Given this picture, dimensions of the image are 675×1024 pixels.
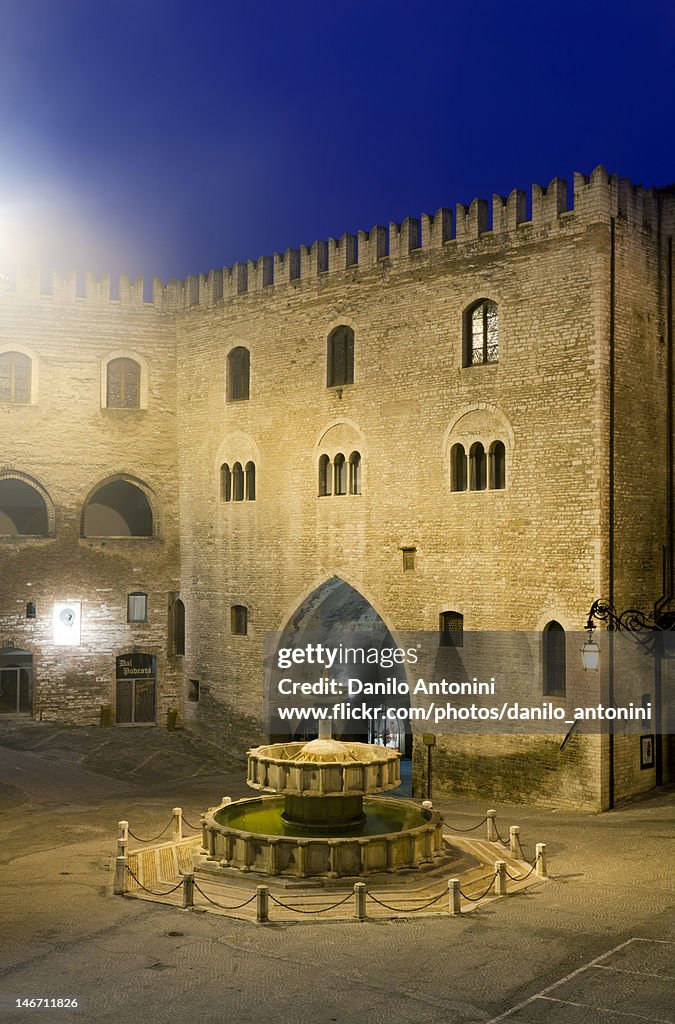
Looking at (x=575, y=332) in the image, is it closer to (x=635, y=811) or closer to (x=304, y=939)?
(x=635, y=811)

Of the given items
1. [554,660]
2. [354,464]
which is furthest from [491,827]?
[354,464]

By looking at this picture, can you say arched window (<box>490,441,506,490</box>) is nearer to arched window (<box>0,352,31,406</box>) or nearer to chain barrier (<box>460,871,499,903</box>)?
chain barrier (<box>460,871,499,903</box>)

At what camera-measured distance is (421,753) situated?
22.1 m

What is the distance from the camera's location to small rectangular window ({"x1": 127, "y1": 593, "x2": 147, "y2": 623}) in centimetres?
2783

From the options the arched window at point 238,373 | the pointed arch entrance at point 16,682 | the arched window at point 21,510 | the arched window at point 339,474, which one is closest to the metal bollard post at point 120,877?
the arched window at point 339,474

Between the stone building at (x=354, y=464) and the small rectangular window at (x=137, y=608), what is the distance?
0.07 meters

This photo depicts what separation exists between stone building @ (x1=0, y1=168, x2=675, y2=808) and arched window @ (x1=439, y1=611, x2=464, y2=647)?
46 millimetres

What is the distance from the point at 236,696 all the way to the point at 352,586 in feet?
15.1

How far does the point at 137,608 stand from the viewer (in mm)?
27922

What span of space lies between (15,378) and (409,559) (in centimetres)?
1175

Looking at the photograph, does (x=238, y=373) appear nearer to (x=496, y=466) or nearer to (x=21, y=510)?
(x=21, y=510)

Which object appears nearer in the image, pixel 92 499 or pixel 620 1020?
pixel 620 1020

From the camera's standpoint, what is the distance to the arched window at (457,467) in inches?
858

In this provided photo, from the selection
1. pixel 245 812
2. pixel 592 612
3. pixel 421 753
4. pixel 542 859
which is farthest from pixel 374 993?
pixel 421 753
